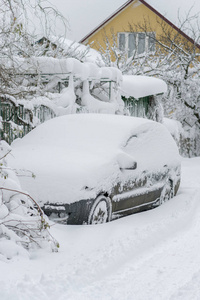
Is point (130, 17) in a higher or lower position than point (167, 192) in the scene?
higher

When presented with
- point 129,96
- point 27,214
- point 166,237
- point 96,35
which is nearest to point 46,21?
point 27,214

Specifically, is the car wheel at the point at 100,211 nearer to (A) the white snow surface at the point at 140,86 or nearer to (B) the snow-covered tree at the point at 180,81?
(A) the white snow surface at the point at 140,86

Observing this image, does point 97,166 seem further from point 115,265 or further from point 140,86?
point 140,86

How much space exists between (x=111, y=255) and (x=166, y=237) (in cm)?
132

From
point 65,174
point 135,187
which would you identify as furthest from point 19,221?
point 135,187

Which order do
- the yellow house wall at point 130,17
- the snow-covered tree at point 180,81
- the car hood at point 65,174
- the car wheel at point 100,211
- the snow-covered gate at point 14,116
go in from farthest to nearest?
the yellow house wall at point 130,17
the snow-covered tree at point 180,81
the snow-covered gate at point 14,116
the car wheel at point 100,211
the car hood at point 65,174

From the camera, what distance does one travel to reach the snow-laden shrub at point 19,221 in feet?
19.1

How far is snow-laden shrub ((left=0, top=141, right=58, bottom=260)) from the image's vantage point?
5820mm

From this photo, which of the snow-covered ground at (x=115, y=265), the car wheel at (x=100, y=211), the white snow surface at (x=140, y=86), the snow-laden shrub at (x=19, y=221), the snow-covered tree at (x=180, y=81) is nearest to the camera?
the snow-covered ground at (x=115, y=265)

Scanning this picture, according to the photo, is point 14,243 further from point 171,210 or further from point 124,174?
point 171,210

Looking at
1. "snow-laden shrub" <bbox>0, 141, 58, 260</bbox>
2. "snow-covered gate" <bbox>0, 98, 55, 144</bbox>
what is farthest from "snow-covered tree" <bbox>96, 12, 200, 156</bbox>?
"snow-laden shrub" <bbox>0, 141, 58, 260</bbox>

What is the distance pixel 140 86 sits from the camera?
1591cm

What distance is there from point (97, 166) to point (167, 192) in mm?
2548

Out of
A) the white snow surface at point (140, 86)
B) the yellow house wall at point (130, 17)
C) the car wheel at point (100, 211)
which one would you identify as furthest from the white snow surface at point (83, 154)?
the yellow house wall at point (130, 17)
